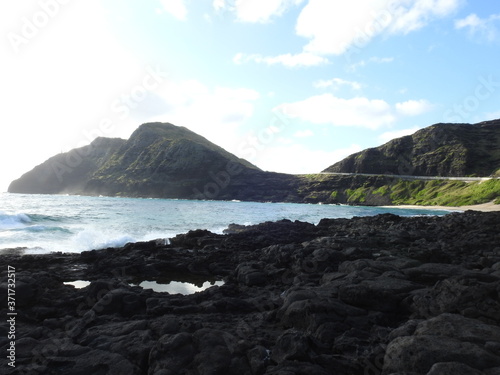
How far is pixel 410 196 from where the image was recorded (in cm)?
12988

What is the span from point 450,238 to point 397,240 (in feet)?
20.2

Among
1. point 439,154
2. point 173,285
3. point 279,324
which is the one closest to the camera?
point 279,324

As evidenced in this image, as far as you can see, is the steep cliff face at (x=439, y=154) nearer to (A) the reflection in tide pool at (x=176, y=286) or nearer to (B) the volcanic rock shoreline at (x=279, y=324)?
(B) the volcanic rock shoreline at (x=279, y=324)

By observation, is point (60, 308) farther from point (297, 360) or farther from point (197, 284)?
point (297, 360)

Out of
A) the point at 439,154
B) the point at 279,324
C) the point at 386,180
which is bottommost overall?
the point at 279,324

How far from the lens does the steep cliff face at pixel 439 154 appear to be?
138 metres

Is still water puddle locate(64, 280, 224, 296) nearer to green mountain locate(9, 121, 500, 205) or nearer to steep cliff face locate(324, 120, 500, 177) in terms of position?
green mountain locate(9, 121, 500, 205)

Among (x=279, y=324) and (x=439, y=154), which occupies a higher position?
(x=439, y=154)

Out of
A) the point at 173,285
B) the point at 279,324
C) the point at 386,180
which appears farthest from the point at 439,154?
the point at 279,324

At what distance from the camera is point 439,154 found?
151875 mm

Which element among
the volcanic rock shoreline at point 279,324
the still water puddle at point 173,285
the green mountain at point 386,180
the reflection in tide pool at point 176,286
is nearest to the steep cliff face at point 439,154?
the green mountain at point 386,180

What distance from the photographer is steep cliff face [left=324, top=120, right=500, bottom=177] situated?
13750cm

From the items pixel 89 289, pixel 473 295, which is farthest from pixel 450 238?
pixel 89 289

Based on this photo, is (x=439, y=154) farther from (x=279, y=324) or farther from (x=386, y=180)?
(x=279, y=324)
